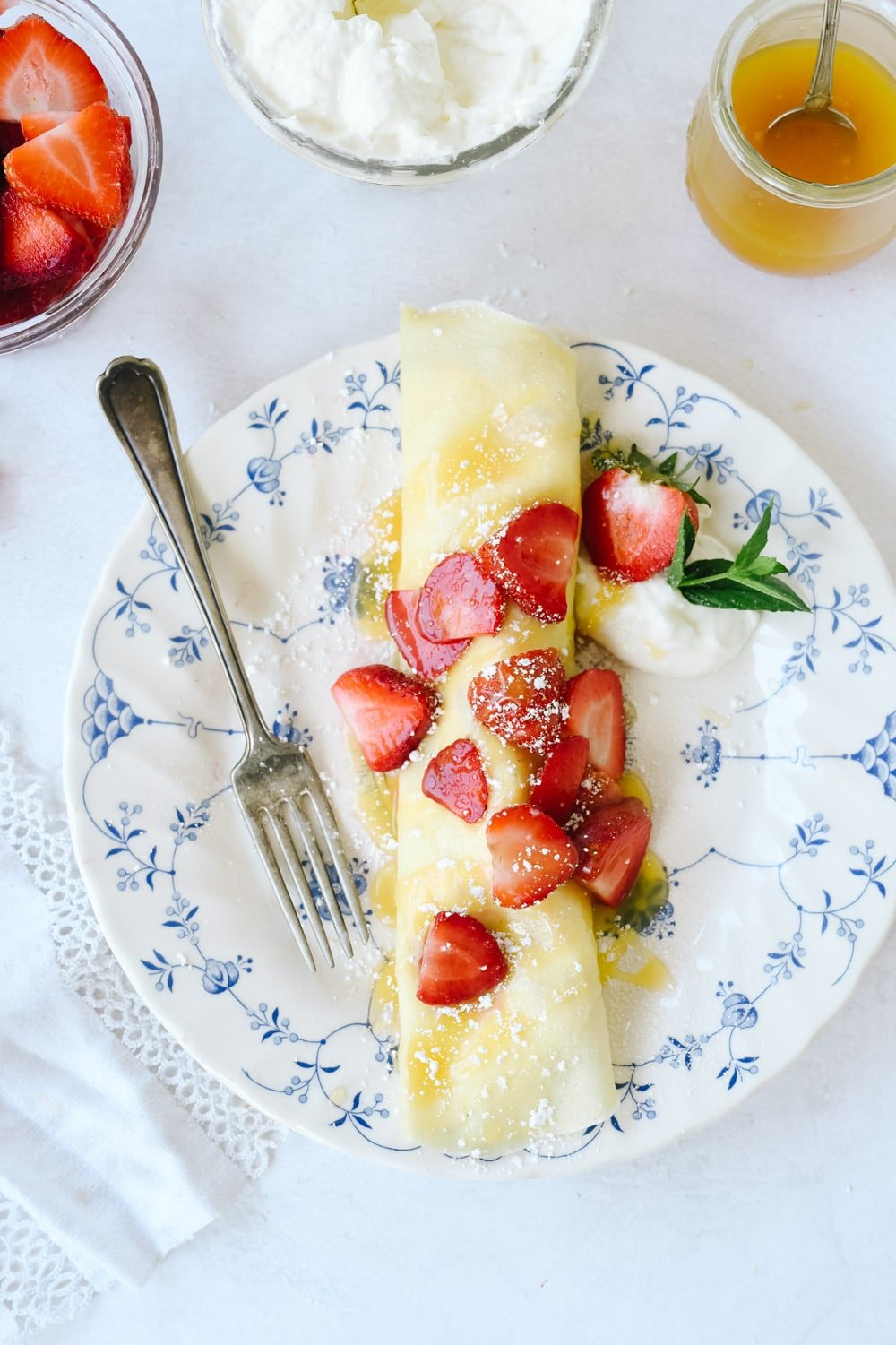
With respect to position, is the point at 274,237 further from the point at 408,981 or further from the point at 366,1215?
the point at 366,1215

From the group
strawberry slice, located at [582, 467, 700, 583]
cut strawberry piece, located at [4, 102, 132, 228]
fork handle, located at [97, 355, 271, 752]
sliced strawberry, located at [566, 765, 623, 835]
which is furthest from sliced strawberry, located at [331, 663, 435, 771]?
cut strawberry piece, located at [4, 102, 132, 228]

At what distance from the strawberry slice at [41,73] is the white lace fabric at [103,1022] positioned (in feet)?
3.43

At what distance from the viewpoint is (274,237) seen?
1.97 metres

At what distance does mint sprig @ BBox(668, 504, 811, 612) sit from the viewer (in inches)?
67.2

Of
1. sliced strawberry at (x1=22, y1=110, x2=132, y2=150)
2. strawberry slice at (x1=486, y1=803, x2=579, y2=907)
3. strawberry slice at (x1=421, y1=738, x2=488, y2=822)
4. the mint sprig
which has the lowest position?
strawberry slice at (x1=486, y1=803, x2=579, y2=907)

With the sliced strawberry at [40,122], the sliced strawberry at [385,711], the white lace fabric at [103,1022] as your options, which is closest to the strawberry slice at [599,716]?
the sliced strawberry at [385,711]

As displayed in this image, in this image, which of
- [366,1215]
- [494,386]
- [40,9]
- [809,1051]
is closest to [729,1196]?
[809,1051]

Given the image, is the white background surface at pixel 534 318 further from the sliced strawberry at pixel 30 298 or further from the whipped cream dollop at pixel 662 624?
the whipped cream dollop at pixel 662 624

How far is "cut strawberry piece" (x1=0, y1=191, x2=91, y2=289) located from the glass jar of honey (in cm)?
105

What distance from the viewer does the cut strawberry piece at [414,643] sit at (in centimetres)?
177

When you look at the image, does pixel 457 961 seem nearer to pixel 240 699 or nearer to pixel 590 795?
pixel 590 795

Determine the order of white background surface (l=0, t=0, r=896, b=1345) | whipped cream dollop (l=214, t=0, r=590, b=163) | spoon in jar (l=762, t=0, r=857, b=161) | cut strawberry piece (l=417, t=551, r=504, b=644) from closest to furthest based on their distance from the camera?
1. whipped cream dollop (l=214, t=0, r=590, b=163)
2. cut strawberry piece (l=417, t=551, r=504, b=644)
3. spoon in jar (l=762, t=0, r=857, b=161)
4. white background surface (l=0, t=0, r=896, b=1345)

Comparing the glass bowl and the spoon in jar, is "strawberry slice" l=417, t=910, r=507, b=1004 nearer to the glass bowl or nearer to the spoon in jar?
the glass bowl

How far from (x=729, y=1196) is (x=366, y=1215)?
2.14 ft
